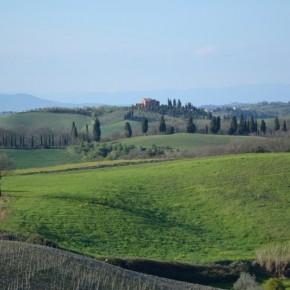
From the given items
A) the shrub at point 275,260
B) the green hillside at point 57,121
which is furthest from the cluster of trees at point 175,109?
the shrub at point 275,260

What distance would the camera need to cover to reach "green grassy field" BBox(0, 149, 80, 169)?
80.6 meters

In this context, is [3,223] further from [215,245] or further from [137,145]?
[137,145]

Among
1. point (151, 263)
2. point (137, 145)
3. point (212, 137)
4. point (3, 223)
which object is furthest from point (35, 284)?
point (212, 137)

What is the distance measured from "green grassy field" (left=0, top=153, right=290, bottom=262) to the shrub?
2.77m

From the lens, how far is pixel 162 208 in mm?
49094

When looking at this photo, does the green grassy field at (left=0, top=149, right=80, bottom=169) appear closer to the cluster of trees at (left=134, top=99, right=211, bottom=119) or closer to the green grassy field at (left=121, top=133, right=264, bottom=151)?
the green grassy field at (left=121, top=133, right=264, bottom=151)

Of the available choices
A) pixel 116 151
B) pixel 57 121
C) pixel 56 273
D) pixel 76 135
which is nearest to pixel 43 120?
pixel 57 121

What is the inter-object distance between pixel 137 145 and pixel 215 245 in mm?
54927

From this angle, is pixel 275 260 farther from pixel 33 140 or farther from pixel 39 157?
pixel 33 140

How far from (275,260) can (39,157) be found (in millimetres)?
54607

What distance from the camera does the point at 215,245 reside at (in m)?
41.7

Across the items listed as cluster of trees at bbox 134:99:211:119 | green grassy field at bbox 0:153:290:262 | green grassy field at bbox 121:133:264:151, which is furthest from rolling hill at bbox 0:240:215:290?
cluster of trees at bbox 134:99:211:119

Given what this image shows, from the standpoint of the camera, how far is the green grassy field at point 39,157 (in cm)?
8056

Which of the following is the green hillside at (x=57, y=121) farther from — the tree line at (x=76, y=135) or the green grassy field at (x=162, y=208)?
the green grassy field at (x=162, y=208)
